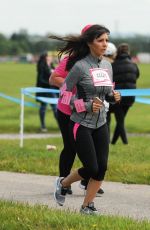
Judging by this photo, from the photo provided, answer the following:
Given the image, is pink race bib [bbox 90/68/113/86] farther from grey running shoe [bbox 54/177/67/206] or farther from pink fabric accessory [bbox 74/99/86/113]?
grey running shoe [bbox 54/177/67/206]


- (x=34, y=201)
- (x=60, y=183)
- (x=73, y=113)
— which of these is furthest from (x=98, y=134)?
(x=34, y=201)

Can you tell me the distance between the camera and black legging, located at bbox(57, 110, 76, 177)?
22.9 ft

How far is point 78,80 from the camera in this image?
6086mm

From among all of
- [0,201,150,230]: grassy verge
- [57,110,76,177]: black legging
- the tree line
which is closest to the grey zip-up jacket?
[57,110,76,177]: black legging

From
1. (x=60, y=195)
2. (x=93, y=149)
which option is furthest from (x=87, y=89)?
(x=60, y=195)

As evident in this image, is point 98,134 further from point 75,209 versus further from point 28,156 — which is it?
point 28,156

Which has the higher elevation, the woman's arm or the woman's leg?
the woman's arm

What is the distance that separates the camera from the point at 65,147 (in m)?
7.10

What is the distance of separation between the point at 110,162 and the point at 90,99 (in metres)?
3.36

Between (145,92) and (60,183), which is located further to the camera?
(145,92)

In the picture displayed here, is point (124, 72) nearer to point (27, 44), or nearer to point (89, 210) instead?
point (89, 210)

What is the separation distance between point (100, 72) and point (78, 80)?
23cm

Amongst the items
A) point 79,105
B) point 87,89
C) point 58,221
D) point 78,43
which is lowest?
point 58,221

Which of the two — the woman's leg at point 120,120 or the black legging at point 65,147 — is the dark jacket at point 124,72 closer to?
the woman's leg at point 120,120
